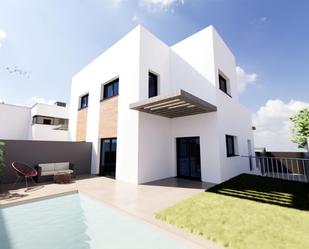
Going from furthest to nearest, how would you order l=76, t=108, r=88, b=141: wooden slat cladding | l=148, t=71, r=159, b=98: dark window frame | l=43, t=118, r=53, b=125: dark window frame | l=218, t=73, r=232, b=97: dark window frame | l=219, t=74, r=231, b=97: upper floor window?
l=43, t=118, r=53, b=125: dark window frame → l=76, t=108, r=88, b=141: wooden slat cladding → l=219, t=74, r=231, b=97: upper floor window → l=218, t=73, r=232, b=97: dark window frame → l=148, t=71, r=159, b=98: dark window frame

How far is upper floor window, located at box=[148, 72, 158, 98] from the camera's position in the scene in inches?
368

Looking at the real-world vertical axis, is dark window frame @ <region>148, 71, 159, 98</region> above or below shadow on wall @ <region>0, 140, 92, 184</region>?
above

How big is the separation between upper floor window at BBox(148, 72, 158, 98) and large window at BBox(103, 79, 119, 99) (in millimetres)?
2169

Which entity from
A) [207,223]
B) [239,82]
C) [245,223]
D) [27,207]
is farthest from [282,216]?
[239,82]

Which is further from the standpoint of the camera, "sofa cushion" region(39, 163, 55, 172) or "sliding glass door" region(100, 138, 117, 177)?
"sliding glass door" region(100, 138, 117, 177)

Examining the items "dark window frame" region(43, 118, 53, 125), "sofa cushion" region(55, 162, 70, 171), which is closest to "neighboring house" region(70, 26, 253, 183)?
"sofa cushion" region(55, 162, 70, 171)

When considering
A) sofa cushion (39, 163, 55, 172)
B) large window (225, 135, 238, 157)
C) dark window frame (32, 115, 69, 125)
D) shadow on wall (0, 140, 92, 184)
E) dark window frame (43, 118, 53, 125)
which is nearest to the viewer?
shadow on wall (0, 140, 92, 184)

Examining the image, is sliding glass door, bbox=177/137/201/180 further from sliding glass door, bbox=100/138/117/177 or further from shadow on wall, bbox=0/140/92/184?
shadow on wall, bbox=0/140/92/184

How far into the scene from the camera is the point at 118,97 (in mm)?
9570

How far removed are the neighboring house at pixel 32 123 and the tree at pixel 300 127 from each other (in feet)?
79.0

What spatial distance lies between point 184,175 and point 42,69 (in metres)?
10.3

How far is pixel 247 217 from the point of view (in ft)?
13.0

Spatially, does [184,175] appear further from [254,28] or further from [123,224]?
[254,28]

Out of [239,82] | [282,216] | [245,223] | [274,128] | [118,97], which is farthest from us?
[274,128]
